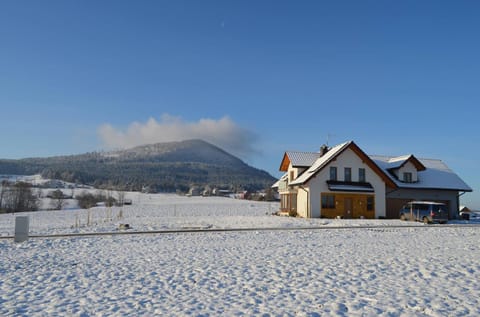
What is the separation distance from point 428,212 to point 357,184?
22.7ft

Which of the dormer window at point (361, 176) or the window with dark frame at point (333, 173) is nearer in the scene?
the window with dark frame at point (333, 173)

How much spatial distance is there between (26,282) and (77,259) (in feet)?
11.4

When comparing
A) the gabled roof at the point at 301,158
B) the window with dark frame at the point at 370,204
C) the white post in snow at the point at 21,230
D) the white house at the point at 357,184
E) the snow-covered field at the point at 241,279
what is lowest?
the snow-covered field at the point at 241,279

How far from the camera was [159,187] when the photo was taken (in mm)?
182625

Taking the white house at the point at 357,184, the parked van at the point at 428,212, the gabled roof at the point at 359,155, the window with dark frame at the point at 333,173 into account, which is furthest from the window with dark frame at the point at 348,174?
the parked van at the point at 428,212

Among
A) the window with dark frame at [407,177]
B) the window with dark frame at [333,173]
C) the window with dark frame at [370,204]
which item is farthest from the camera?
the window with dark frame at [407,177]

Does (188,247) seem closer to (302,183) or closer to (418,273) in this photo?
(418,273)

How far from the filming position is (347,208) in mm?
36188

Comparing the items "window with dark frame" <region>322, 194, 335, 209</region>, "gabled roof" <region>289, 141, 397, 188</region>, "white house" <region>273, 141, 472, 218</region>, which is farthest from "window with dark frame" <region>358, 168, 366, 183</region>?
"window with dark frame" <region>322, 194, 335, 209</region>

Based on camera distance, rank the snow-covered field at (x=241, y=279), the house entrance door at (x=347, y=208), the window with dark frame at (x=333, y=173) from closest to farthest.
A: the snow-covered field at (x=241, y=279)
the house entrance door at (x=347, y=208)
the window with dark frame at (x=333, y=173)

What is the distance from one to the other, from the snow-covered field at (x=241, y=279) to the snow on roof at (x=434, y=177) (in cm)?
2278

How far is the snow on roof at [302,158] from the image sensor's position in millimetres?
39591

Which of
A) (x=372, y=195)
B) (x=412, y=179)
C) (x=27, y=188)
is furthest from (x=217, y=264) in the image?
(x=27, y=188)

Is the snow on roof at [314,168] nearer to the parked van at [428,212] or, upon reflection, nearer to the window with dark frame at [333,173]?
the window with dark frame at [333,173]
